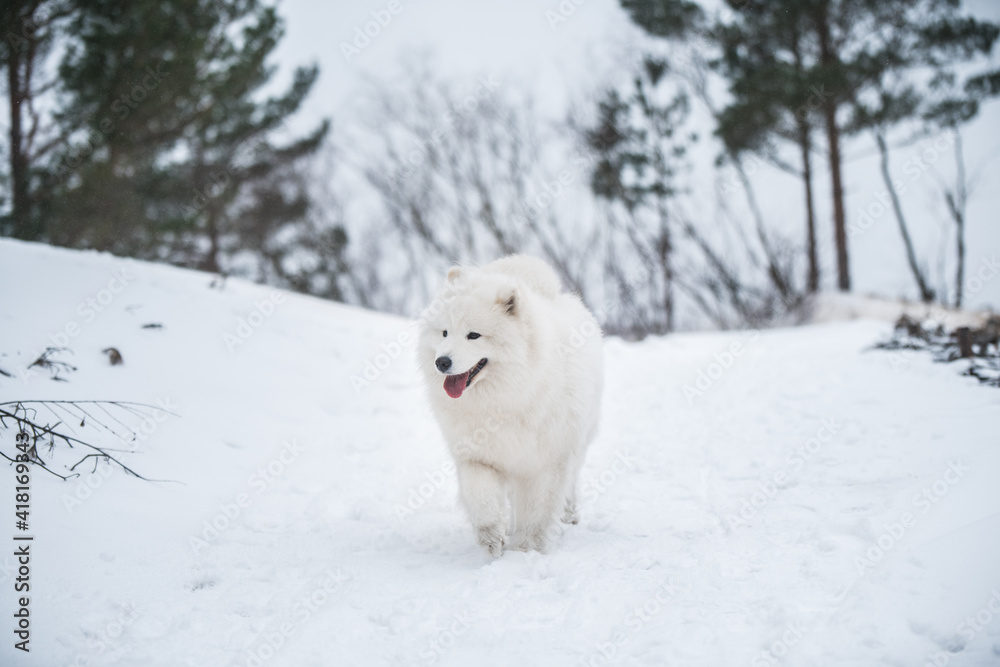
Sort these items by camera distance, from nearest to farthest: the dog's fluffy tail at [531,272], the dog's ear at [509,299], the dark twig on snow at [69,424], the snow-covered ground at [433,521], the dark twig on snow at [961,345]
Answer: the snow-covered ground at [433,521] < the dark twig on snow at [69,424] < the dog's ear at [509,299] < the dog's fluffy tail at [531,272] < the dark twig on snow at [961,345]

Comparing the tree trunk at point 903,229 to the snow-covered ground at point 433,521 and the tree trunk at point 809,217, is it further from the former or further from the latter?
the snow-covered ground at point 433,521

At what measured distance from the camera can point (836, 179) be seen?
46.9 ft

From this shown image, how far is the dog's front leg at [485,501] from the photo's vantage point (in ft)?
11.4

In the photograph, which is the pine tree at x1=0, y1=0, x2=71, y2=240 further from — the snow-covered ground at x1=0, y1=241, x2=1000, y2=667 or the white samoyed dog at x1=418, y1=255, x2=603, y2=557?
the white samoyed dog at x1=418, y1=255, x2=603, y2=557

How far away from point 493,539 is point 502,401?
830 millimetres

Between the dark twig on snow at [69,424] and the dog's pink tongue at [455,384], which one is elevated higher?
the dog's pink tongue at [455,384]

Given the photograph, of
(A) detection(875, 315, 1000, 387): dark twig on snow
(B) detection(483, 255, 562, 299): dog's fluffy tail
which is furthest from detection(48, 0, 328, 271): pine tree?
(A) detection(875, 315, 1000, 387): dark twig on snow

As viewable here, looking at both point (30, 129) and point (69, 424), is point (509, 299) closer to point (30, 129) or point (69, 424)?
point (69, 424)

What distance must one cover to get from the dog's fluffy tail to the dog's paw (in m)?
1.77

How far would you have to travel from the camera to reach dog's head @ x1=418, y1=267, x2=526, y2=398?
3455 mm

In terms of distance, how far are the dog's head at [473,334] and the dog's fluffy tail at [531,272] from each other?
65cm

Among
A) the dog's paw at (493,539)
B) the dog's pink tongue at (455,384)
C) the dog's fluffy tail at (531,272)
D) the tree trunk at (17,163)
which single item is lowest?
the dog's paw at (493,539)

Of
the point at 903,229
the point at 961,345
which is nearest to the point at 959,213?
the point at 903,229

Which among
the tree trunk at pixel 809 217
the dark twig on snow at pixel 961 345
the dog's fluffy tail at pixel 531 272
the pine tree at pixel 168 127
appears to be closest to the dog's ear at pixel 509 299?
the dog's fluffy tail at pixel 531 272
